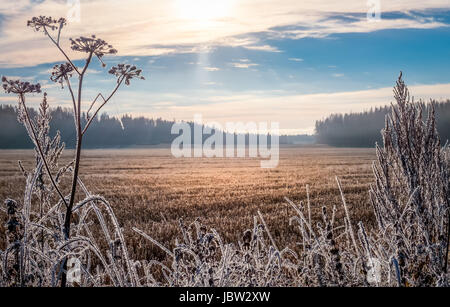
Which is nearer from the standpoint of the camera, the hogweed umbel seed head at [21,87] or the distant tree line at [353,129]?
the hogweed umbel seed head at [21,87]

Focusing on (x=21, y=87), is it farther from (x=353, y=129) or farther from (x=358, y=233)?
(x=353, y=129)

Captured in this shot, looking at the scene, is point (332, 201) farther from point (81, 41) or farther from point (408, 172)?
point (81, 41)

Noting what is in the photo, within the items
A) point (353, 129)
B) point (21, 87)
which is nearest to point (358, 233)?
point (21, 87)

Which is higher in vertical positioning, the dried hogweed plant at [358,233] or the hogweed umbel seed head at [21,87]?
the hogweed umbel seed head at [21,87]

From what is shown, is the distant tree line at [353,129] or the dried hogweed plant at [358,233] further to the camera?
the distant tree line at [353,129]

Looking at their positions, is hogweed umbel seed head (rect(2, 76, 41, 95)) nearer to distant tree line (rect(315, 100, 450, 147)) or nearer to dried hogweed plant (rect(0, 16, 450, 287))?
dried hogweed plant (rect(0, 16, 450, 287))

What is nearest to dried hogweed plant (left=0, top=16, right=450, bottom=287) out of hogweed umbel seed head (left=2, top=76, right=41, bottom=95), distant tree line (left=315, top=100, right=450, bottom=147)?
hogweed umbel seed head (left=2, top=76, right=41, bottom=95)

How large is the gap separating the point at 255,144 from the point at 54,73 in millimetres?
99055

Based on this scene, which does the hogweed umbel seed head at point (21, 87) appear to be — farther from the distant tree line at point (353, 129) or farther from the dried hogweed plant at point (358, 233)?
the distant tree line at point (353, 129)

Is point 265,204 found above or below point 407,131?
below

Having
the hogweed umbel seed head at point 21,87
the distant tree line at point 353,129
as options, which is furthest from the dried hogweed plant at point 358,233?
the distant tree line at point 353,129
